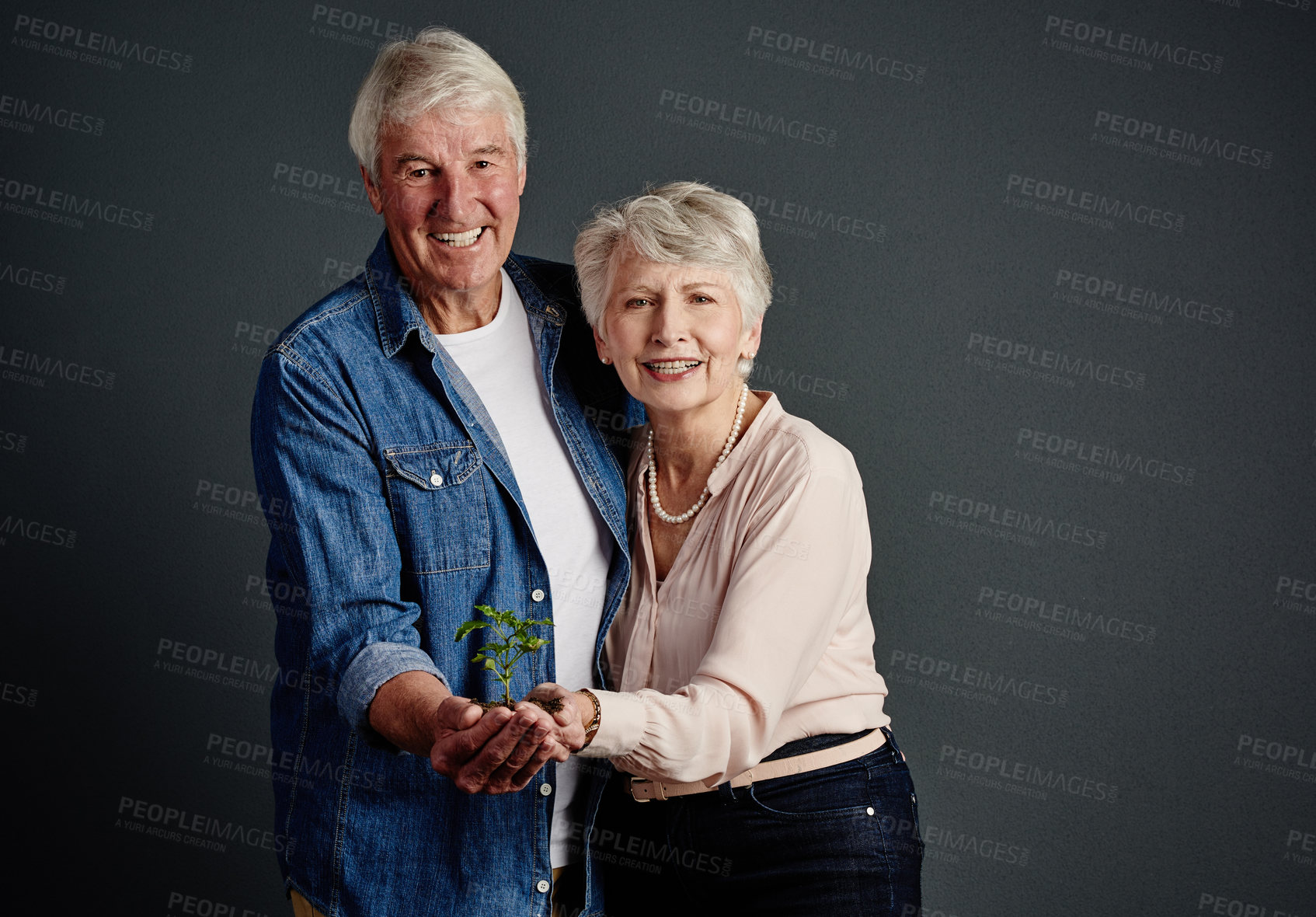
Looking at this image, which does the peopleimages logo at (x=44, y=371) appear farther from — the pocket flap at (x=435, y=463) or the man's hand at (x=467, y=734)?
the man's hand at (x=467, y=734)

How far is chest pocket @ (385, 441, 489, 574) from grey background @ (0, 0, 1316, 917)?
1.36 m

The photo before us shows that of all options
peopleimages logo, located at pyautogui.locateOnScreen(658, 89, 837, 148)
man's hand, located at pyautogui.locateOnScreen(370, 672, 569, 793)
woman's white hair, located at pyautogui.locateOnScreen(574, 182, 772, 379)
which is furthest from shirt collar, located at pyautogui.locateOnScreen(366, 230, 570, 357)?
peopleimages logo, located at pyautogui.locateOnScreen(658, 89, 837, 148)

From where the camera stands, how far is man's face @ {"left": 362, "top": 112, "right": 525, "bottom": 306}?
1.98 meters

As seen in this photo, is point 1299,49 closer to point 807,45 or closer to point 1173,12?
point 1173,12

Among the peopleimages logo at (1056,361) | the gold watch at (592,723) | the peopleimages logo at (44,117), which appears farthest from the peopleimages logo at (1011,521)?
the peopleimages logo at (44,117)

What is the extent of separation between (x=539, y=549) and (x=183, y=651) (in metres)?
1.80

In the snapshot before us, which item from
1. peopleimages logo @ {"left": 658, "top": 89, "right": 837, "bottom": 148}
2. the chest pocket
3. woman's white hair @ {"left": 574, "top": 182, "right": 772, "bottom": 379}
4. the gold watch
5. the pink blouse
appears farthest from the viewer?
peopleimages logo @ {"left": 658, "top": 89, "right": 837, "bottom": 148}

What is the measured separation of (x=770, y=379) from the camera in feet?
10.3

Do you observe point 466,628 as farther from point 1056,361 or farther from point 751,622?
point 1056,361

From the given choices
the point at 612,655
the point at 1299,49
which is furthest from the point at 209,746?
the point at 1299,49

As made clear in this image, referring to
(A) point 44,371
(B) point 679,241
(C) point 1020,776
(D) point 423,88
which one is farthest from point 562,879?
(A) point 44,371

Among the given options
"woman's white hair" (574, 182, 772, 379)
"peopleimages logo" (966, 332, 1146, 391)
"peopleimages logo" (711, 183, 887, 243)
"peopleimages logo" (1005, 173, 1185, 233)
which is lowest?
"woman's white hair" (574, 182, 772, 379)

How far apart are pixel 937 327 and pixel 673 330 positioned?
132 cm

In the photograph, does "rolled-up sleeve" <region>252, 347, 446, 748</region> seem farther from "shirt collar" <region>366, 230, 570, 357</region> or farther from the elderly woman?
the elderly woman
